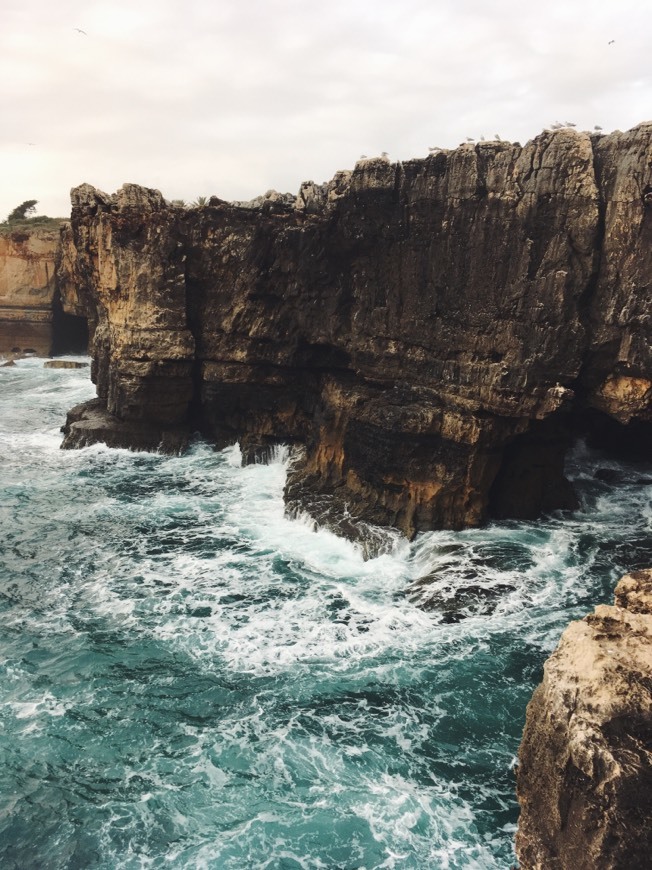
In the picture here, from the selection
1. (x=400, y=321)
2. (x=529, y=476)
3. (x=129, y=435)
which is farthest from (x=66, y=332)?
(x=529, y=476)

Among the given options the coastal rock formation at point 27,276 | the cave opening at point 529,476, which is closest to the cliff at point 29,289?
the coastal rock formation at point 27,276

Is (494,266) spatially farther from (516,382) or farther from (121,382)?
(121,382)

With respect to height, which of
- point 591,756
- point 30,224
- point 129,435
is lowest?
point 129,435

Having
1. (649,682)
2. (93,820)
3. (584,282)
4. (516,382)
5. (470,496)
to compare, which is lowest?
(93,820)

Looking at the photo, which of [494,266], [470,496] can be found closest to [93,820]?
[470,496]

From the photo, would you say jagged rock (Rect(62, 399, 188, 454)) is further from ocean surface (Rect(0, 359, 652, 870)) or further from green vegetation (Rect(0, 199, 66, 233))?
green vegetation (Rect(0, 199, 66, 233))

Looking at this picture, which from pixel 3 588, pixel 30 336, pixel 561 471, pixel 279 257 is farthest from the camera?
pixel 30 336

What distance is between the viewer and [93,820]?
32.2 feet

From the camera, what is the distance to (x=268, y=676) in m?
12.9

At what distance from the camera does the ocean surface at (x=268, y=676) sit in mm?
9609

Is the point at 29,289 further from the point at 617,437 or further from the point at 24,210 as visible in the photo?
the point at 617,437

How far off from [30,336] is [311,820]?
51828 millimetres

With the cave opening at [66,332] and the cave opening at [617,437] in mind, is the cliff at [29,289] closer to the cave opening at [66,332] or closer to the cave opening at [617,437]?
the cave opening at [66,332]

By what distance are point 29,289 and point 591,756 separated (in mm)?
53781
